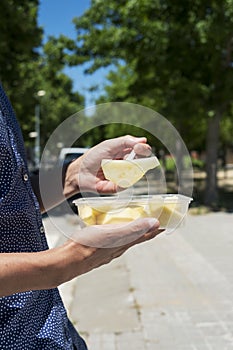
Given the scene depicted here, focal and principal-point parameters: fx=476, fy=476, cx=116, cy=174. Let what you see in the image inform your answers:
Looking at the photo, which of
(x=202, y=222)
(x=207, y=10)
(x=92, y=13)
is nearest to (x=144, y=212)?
(x=202, y=222)

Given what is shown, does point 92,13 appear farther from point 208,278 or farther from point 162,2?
point 208,278

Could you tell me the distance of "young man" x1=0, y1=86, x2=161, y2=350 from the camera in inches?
39.5

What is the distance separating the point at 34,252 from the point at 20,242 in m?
0.08

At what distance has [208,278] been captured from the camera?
6121 millimetres

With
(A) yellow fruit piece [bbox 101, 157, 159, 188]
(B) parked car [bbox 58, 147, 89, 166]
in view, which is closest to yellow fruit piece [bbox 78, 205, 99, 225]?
(A) yellow fruit piece [bbox 101, 157, 159, 188]

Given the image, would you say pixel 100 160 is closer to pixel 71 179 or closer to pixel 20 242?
pixel 71 179

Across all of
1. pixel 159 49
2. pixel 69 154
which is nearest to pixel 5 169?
pixel 69 154

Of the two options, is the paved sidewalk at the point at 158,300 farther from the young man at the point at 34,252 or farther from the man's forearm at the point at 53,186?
the young man at the point at 34,252

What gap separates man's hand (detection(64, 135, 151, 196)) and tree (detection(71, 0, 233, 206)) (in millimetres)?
10729

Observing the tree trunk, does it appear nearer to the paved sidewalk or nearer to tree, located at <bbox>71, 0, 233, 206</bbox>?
tree, located at <bbox>71, 0, 233, 206</bbox>

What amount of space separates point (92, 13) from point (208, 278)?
423 inches

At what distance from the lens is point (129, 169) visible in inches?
44.7

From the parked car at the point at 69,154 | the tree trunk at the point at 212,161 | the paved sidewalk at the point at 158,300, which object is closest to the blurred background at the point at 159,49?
the tree trunk at the point at 212,161

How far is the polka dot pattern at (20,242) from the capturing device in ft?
3.82
